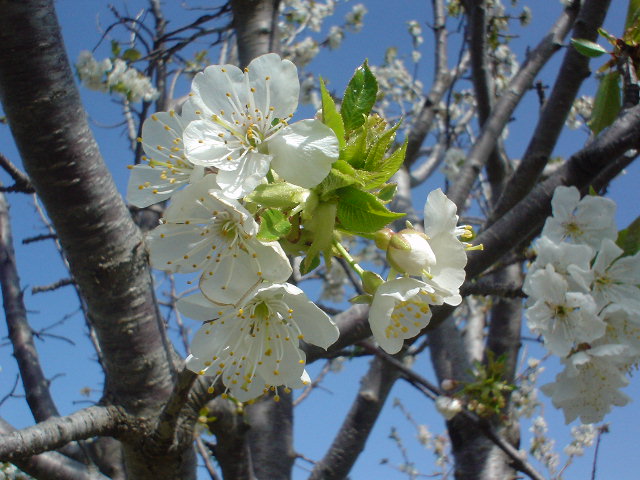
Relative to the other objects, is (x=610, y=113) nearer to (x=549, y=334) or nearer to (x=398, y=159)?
(x=549, y=334)

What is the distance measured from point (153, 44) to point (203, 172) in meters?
2.99

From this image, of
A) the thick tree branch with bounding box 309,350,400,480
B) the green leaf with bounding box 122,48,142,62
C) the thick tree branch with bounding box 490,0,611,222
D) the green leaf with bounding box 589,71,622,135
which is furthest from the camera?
the green leaf with bounding box 122,48,142,62

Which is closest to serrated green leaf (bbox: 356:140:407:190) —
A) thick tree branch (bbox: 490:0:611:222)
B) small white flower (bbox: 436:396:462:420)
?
thick tree branch (bbox: 490:0:611:222)

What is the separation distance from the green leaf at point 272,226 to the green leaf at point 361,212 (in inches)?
3.5

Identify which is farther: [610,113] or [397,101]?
[397,101]

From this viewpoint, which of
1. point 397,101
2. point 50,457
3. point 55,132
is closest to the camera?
point 55,132

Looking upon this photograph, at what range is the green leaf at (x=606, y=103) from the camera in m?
1.89

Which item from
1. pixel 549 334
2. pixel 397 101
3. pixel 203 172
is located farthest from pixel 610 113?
pixel 397 101

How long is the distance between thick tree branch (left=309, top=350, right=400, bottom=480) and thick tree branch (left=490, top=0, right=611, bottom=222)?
1114 mm

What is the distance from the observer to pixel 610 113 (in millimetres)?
1926

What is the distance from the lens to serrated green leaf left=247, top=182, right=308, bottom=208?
0.73m

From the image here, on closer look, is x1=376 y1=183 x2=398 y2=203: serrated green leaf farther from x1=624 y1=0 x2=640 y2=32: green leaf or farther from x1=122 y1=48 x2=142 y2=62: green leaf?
x1=122 y1=48 x2=142 y2=62: green leaf

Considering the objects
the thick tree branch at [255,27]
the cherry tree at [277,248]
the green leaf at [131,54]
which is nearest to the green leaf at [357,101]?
the cherry tree at [277,248]

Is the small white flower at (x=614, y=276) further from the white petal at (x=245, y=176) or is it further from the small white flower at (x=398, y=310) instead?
the white petal at (x=245, y=176)
